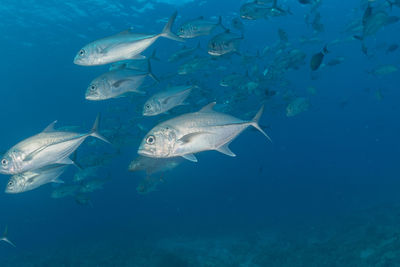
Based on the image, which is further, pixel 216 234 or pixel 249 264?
pixel 216 234

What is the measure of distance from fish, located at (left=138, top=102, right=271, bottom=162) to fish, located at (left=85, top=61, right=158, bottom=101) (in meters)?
1.82

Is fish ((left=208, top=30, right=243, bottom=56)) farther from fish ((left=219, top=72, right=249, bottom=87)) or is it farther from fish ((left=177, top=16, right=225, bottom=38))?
fish ((left=219, top=72, right=249, bottom=87))

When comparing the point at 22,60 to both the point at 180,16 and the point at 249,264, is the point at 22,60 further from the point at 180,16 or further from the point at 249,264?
the point at 249,264

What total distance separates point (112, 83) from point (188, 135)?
2.20 meters

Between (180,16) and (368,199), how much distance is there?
2337 centimetres

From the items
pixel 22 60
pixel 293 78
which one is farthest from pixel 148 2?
pixel 293 78

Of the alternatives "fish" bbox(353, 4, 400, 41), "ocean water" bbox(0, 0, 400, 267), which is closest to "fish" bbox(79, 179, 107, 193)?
"ocean water" bbox(0, 0, 400, 267)

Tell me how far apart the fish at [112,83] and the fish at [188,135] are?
1.82 meters

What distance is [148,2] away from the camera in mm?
20859

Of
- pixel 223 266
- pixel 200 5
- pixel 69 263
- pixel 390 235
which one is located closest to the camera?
pixel 390 235

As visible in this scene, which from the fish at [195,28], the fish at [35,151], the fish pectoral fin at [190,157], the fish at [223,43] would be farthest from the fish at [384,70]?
the fish at [35,151]

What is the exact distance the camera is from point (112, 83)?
14.4 ft

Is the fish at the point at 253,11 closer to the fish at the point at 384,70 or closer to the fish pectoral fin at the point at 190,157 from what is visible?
the fish pectoral fin at the point at 190,157

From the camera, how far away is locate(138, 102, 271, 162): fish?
2.94 meters
